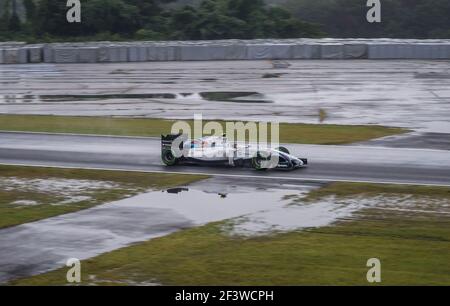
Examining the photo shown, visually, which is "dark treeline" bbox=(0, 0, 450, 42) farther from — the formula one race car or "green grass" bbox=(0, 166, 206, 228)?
"green grass" bbox=(0, 166, 206, 228)

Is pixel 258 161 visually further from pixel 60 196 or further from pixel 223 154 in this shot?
pixel 60 196

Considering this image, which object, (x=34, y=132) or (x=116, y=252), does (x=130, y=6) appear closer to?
(x=34, y=132)

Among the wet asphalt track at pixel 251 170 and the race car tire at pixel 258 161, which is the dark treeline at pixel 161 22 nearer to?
the wet asphalt track at pixel 251 170

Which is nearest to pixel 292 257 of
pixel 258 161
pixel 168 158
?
pixel 258 161

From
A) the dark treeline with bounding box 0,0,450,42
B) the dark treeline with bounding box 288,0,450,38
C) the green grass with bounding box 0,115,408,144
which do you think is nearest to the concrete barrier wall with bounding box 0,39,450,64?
the dark treeline with bounding box 0,0,450,42

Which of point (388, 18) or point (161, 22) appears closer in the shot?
point (161, 22)
